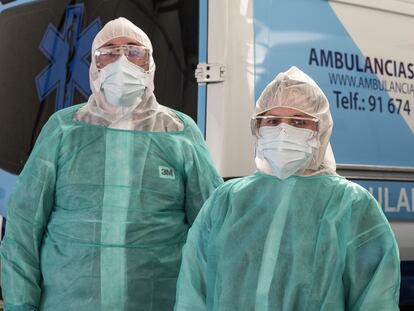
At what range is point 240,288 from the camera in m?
2.16

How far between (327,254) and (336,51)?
6.17 ft

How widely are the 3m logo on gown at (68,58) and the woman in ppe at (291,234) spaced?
178cm

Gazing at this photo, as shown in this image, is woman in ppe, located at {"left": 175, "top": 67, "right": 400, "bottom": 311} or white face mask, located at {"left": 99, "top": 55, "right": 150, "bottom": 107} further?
white face mask, located at {"left": 99, "top": 55, "right": 150, "bottom": 107}

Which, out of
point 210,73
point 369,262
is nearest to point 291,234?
point 369,262

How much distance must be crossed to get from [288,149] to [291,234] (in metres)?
0.25

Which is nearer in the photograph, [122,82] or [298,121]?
[298,121]

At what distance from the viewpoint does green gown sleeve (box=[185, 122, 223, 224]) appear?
268cm

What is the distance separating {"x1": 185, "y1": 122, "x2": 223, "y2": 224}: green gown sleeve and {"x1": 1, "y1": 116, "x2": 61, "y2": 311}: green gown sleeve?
1.51 ft

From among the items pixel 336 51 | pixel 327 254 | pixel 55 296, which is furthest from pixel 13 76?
pixel 327 254

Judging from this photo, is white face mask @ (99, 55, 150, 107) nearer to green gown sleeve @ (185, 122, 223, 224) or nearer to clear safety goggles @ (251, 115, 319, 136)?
green gown sleeve @ (185, 122, 223, 224)

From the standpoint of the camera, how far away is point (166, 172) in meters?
2.66

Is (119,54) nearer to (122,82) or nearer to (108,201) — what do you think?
(122,82)

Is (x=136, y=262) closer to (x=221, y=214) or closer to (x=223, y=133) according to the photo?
(x=221, y=214)

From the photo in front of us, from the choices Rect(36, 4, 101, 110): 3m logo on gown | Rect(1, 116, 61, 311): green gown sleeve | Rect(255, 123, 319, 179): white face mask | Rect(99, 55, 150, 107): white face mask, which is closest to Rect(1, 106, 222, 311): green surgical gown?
Rect(1, 116, 61, 311): green gown sleeve
